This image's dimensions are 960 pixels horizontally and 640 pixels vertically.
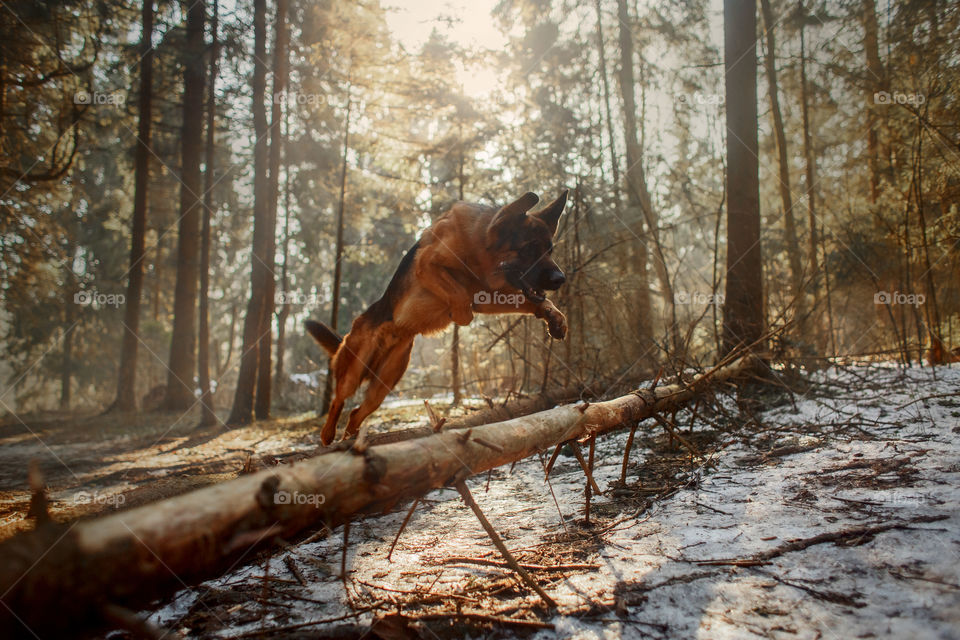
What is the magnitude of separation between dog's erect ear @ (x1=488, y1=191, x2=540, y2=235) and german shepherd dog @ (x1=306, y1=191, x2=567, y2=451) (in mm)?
10

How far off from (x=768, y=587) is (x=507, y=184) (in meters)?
12.0

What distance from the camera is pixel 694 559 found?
2.68 metres

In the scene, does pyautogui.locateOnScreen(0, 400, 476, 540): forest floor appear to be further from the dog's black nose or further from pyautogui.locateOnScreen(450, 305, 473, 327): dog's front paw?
the dog's black nose

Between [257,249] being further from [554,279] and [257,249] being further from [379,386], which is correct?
[554,279]

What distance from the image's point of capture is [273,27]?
48.9ft

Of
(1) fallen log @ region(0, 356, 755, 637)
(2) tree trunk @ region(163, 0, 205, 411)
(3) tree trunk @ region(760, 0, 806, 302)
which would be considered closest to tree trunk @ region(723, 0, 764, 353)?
(1) fallen log @ region(0, 356, 755, 637)

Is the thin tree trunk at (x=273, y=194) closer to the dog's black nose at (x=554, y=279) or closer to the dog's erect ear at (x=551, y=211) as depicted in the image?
the dog's erect ear at (x=551, y=211)

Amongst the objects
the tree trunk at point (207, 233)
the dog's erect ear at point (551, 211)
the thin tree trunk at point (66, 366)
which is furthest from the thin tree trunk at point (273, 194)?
the thin tree trunk at point (66, 366)

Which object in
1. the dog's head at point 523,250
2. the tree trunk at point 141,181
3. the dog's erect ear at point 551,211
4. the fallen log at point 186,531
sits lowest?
the fallen log at point 186,531

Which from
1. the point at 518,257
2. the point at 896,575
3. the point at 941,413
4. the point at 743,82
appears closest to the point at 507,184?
the point at 743,82

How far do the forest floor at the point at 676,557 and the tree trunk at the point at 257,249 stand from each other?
863cm

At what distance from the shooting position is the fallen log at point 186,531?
43.7 inches

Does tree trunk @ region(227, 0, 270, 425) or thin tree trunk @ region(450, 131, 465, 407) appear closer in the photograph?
thin tree trunk @ region(450, 131, 465, 407)

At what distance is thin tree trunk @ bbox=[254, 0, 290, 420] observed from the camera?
12875 millimetres
